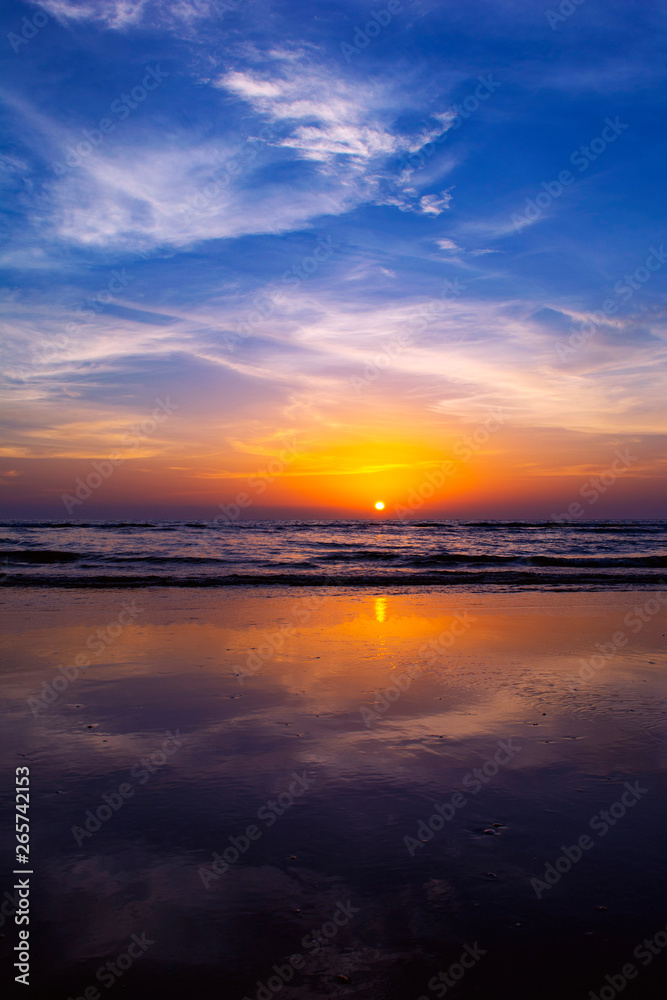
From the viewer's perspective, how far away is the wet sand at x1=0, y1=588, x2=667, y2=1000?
2.58 meters

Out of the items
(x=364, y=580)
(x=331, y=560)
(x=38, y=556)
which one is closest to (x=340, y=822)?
(x=364, y=580)

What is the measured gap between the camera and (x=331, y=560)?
2791 cm

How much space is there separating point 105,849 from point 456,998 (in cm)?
204

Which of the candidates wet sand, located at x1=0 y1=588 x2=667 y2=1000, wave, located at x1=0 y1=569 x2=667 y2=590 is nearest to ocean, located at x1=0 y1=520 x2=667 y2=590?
wave, located at x1=0 y1=569 x2=667 y2=590

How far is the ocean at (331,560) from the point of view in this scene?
19500 millimetres

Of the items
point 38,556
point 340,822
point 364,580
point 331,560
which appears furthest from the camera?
point 331,560

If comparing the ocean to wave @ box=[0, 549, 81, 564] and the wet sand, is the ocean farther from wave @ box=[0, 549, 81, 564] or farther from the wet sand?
the wet sand

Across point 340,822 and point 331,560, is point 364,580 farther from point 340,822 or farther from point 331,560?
point 340,822

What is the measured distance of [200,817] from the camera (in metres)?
3.77

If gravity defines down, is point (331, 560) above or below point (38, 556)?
below

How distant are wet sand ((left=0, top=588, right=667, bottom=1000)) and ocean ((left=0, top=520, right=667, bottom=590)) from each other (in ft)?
38.2

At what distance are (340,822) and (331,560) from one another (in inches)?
954

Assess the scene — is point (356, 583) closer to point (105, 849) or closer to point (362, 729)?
point (362, 729)

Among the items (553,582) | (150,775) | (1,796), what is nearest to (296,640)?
(150,775)
